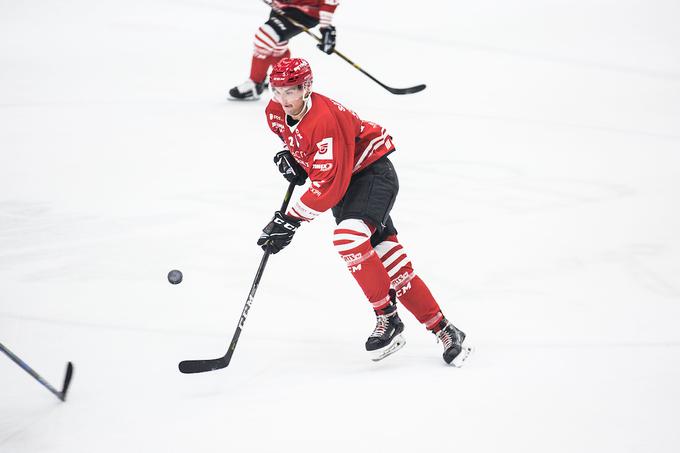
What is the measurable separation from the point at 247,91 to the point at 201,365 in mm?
3190

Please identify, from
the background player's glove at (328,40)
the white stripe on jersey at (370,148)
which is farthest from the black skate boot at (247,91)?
the white stripe on jersey at (370,148)

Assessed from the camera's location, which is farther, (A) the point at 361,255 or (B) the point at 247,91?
(B) the point at 247,91

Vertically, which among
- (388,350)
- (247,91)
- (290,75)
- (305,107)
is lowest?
(247,91)

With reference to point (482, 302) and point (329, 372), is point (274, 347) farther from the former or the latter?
point (482, 302)

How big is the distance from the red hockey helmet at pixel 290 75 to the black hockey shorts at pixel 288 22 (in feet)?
9.09

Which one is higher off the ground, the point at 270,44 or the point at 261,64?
the point at 270,44

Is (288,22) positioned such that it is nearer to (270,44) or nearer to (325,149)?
(270,44)

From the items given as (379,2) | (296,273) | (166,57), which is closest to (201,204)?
(296,273)

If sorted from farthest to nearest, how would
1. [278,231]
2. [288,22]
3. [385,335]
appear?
1. [288,22]
2. [385,335]
3. [278,231]

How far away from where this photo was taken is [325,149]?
7.57 feet

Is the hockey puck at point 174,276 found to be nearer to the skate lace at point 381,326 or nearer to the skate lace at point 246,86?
the skate lace at point 381,326

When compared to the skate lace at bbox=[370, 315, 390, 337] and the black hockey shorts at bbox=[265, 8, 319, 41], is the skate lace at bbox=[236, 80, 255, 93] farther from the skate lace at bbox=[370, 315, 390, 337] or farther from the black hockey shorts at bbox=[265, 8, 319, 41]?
the skate lace at bbox=[370, 315, 390, 337]

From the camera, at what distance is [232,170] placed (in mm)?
4227

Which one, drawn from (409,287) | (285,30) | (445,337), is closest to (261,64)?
(285,30)
